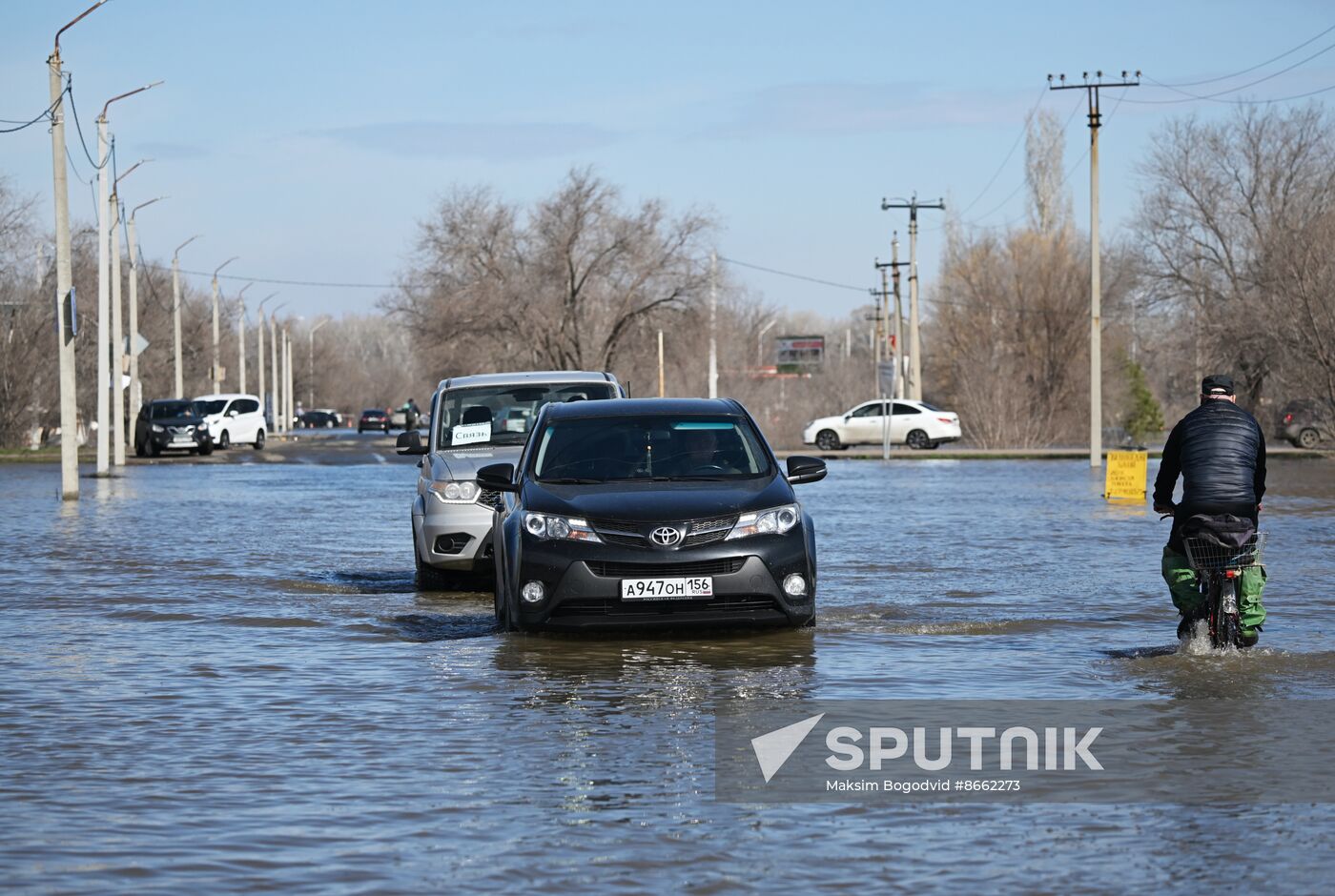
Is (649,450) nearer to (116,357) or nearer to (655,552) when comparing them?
(655,552)

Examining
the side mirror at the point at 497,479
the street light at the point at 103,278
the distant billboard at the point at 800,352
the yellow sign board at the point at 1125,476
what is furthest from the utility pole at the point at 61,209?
the distant billboard at the point at 800,352

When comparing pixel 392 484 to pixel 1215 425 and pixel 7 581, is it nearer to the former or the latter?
pixel 7 581

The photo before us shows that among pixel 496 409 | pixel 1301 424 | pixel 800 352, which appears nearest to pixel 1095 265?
pixel 1301 424

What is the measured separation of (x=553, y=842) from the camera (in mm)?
6660

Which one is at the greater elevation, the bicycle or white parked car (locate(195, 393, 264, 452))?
white parked car (locate(195, 393, 264, 452))

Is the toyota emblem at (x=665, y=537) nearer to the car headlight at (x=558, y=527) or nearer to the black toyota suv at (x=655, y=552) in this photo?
the black toyota suv at (x=655, y=552)

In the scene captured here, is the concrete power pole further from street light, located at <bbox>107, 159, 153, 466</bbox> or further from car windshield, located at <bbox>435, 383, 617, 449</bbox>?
car windshield, located at <bbox>435, 383, 617, 449</bbox>

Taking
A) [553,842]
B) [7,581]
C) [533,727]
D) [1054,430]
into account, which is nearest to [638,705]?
[533,727]

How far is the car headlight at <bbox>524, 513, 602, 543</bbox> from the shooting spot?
11.7m

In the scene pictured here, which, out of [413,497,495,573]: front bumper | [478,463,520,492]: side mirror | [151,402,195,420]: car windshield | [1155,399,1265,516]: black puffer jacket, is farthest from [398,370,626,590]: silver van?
[151,402,195,420]: car windshield

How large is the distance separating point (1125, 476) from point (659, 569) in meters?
19.8

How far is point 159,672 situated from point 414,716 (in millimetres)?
2467

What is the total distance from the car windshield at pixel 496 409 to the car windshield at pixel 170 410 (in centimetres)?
4356

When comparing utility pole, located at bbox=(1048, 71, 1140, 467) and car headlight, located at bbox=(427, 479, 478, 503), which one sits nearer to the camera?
car headlight, located at bbox=(427, 479, 478, 503)
